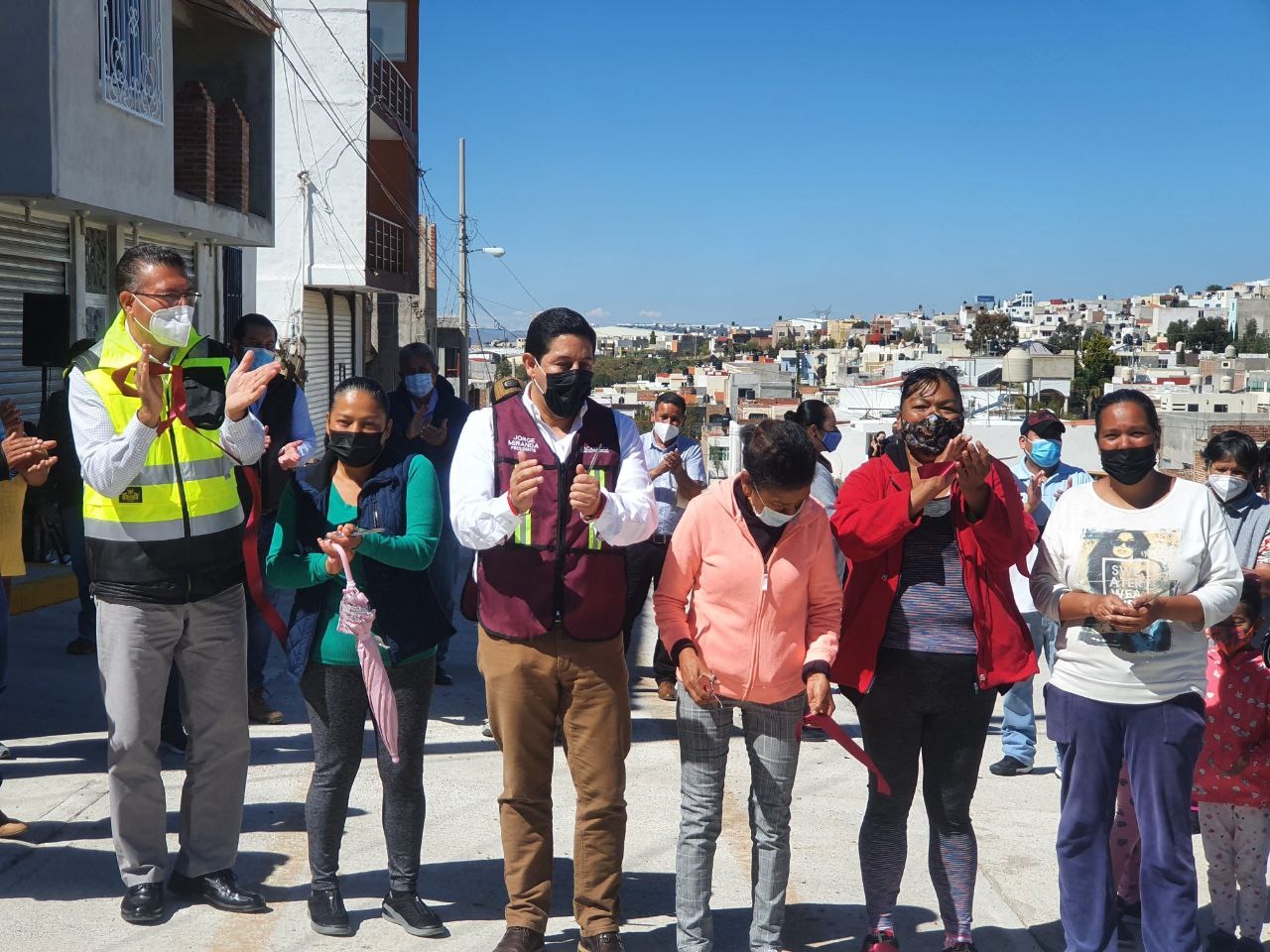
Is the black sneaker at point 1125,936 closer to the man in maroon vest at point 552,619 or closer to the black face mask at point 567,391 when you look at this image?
the man in maroon vest at point 552,619

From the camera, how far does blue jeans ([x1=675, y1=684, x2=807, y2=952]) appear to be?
4.16 metres

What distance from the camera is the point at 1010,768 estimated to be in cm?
664

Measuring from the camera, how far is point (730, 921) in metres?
4.60

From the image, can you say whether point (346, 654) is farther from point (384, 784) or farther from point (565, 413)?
point (565, 413)

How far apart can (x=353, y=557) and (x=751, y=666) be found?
1.39 m

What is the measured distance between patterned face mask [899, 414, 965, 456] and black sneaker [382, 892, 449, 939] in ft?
7.51

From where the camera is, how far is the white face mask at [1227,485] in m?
5.86

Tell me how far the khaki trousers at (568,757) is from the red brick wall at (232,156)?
12.0 metres

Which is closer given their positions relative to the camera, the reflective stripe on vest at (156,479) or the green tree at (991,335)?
the reflective stripe on vest at (156,479)

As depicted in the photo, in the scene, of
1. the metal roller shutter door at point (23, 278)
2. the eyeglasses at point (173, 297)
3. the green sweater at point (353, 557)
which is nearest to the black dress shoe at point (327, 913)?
the green sweater at point (353, 557)

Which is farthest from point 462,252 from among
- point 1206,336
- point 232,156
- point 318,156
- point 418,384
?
point 1206,336

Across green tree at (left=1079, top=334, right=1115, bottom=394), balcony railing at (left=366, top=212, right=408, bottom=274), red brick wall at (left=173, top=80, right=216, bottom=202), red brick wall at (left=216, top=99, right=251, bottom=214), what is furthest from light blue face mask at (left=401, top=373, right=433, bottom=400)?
green tree at (left=1079, top=334, right=1115, bottom=394)

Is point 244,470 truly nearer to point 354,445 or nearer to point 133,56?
point 354,445

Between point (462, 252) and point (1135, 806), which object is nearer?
point (1135, 806)
